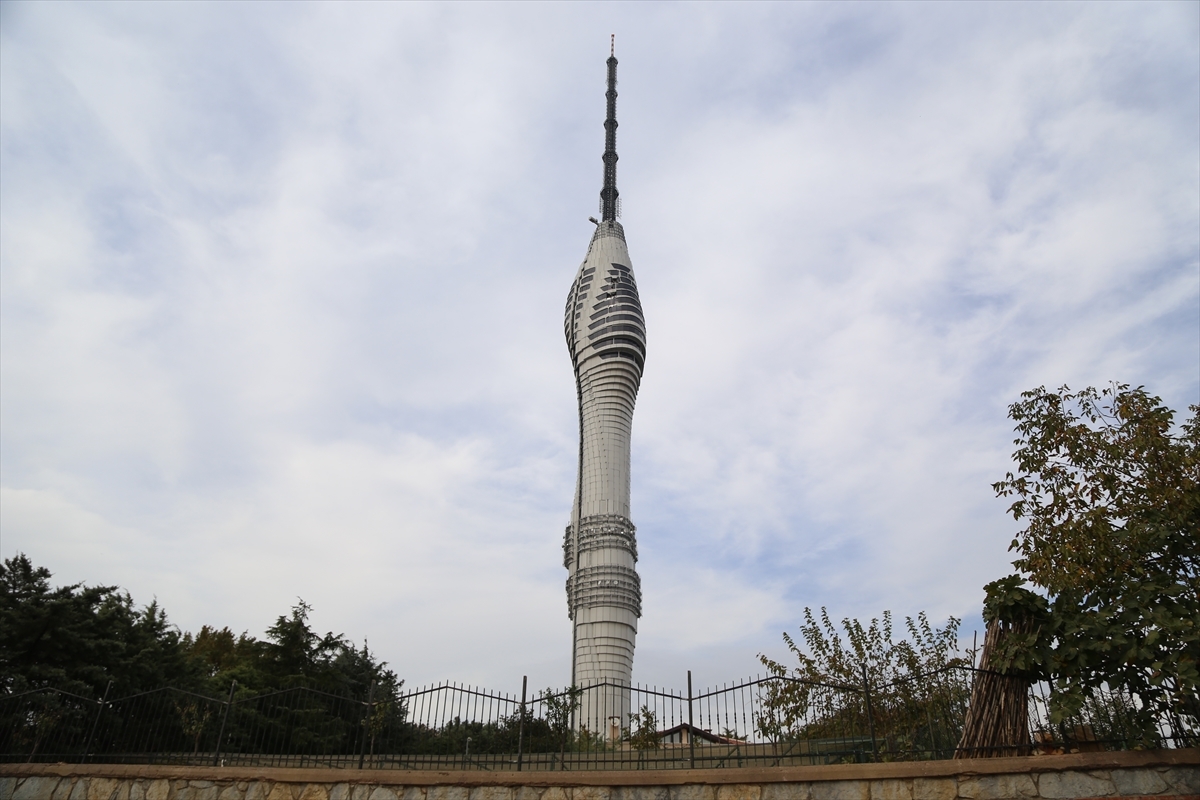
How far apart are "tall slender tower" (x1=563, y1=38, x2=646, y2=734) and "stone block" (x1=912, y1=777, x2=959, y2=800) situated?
27.2 meters

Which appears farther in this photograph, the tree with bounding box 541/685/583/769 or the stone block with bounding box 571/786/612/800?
the tree with bounding box 541/685/583/769

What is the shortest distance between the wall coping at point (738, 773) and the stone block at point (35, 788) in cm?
297

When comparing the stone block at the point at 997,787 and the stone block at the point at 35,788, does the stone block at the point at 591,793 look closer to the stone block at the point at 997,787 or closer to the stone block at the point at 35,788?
the stone block at the point at 997,787

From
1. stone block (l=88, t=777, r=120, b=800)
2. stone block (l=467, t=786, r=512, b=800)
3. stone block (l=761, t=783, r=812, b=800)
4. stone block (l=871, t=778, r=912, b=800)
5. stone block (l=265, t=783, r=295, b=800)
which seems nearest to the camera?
stone block (l=871, t=778, r=912, b=800)

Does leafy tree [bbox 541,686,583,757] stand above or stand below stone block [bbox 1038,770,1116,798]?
above

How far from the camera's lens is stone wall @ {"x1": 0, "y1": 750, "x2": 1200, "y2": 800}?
8.12 metres

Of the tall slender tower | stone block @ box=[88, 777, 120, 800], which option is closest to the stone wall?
stone block @ box=[88, 777, 120, 800]

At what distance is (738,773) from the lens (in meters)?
8.67

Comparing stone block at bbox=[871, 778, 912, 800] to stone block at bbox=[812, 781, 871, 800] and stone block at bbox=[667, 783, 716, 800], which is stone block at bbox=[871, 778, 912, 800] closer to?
stone block at bbox=[812, 781, 871, 800]

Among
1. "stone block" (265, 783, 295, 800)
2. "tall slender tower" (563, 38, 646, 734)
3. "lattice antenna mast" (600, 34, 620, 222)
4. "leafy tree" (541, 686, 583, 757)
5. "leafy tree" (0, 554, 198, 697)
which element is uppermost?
"lattice antenna mast" (600, 34, 620, 222)

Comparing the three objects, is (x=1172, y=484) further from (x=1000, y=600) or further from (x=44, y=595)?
(x=44, y=595)

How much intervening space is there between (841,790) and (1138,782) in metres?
2.97

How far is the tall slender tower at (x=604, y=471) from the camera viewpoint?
128 feet

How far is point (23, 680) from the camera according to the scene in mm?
19609
